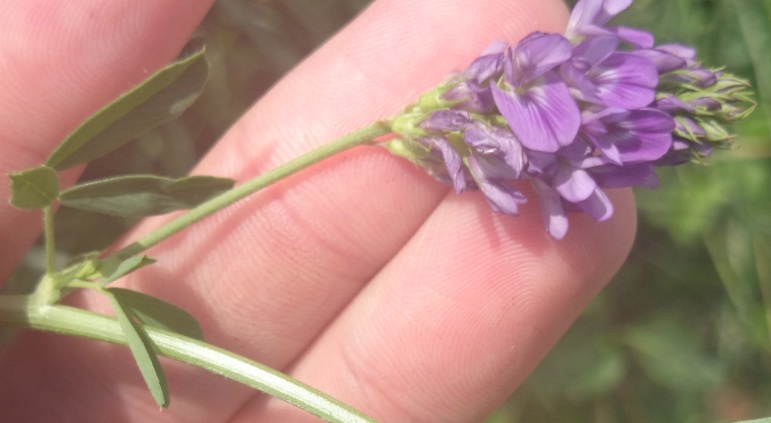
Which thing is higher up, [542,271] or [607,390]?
[542,271]

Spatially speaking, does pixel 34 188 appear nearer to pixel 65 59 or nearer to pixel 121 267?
pixel 121 267

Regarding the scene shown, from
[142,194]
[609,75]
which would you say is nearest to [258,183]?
[142,194]

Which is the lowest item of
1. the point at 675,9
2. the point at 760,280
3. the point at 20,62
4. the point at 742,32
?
the point at 760,280


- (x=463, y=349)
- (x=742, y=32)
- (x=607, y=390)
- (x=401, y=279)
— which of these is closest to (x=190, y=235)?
(x=401, y=279)

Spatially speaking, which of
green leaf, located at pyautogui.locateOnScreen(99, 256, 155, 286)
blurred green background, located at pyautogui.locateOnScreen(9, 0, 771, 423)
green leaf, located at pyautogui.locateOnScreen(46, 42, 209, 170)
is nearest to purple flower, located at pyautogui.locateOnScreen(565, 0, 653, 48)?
green leaf, located at pyautogui.locateOnScreen(46, 42, 209, 170)

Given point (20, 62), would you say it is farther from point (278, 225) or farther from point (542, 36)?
point (542, 36)

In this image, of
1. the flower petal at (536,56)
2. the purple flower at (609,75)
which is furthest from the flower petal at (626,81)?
the flower petal at (536,56)
